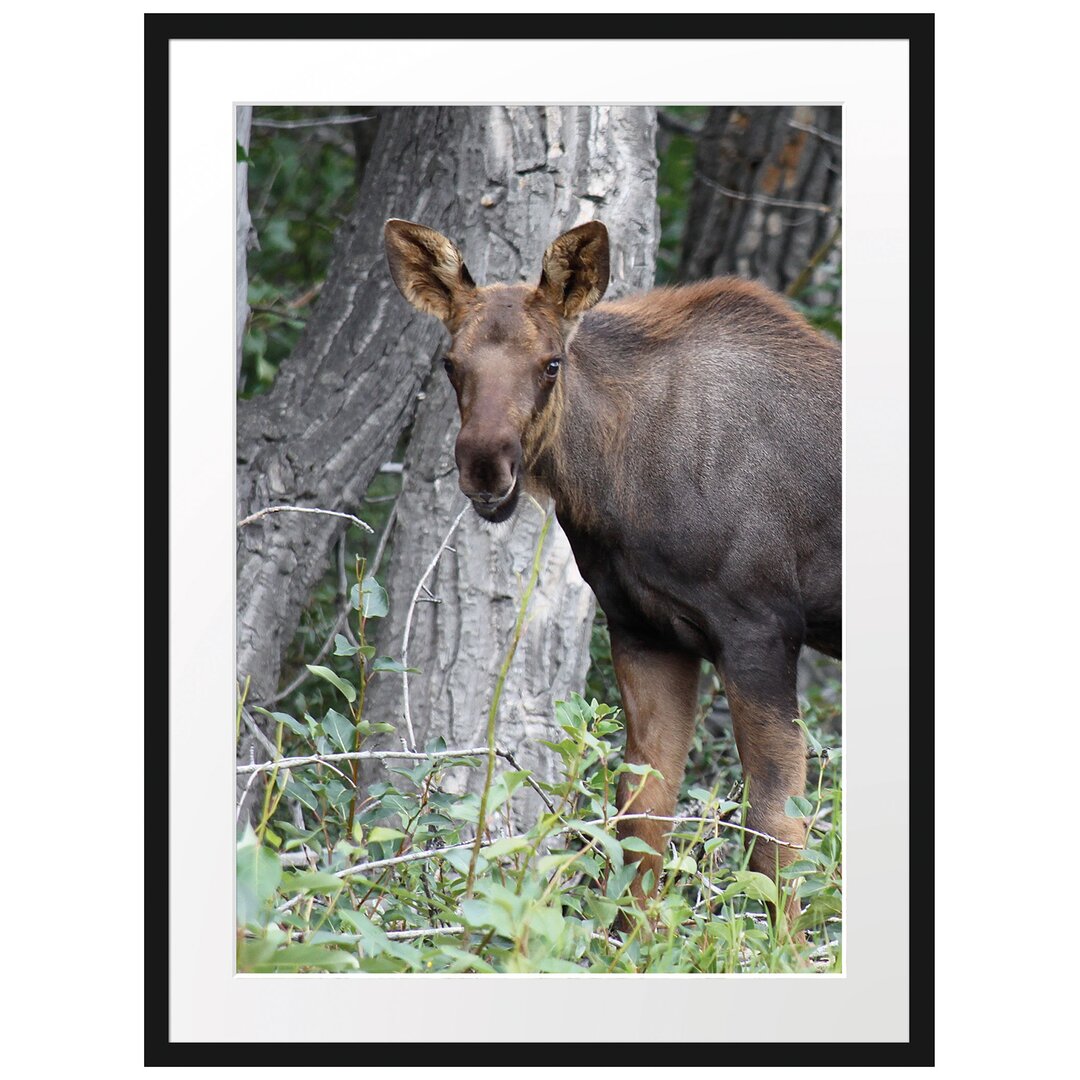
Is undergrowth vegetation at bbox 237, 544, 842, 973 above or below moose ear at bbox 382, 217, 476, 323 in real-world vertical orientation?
below

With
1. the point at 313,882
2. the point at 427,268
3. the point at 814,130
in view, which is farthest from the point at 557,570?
the point at 814,130

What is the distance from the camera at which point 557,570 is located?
21.5 ft

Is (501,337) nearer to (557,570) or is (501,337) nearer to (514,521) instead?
(514,521)

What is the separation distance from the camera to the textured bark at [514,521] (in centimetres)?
639

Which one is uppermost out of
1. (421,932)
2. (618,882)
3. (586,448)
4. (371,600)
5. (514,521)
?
(586,448)

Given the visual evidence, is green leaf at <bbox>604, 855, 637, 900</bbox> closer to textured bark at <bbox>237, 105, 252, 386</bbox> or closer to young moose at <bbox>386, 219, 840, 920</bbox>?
young moose at <bbox>386, 219, 840, 920</bbox>

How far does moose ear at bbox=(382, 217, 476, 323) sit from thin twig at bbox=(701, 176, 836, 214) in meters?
3.74

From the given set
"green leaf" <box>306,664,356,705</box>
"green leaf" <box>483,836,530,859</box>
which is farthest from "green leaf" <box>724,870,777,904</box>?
"green leaf" <box>306,664,356,705</box>

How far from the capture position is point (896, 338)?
14.4 ft

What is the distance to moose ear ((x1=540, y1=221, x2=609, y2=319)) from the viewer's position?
4.76m

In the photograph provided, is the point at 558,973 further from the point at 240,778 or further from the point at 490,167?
the point at 490,167

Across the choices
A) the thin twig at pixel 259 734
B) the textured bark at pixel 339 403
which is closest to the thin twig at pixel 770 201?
the textured bark at pixel 339 403

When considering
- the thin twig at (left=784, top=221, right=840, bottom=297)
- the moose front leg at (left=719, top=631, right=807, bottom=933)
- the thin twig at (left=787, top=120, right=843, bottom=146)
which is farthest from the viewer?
the thin twig at (left=784, top=221, right=840, bottom=297)

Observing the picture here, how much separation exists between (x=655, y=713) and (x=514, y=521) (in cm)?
137
